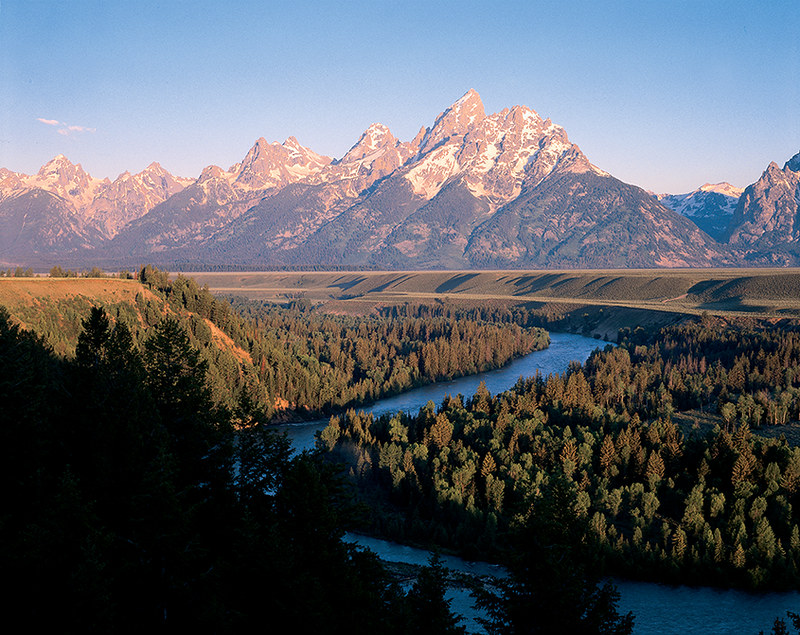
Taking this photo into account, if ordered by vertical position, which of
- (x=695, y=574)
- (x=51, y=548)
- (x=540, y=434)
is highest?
(x=51, y=548)

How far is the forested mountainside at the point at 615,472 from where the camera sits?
66562 mm

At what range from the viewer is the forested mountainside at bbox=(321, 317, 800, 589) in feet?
218

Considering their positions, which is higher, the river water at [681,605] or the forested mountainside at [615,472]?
the forested mountainside at [615,472]

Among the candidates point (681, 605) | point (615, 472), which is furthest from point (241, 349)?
point (681, 605)

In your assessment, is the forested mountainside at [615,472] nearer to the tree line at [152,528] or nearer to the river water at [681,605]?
the river water at [681,605]

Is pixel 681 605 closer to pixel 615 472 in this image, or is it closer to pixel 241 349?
pixel 615 472

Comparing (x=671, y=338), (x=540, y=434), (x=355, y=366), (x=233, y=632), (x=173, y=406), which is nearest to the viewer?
(x=233, y=632)

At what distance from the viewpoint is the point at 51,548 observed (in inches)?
990

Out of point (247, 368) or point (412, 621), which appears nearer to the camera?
point (412, 621)

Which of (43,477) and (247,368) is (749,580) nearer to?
(43,477)

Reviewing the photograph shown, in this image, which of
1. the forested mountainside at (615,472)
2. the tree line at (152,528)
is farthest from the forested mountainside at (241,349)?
the tree line at (152,528)

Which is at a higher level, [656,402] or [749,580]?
[656,402]

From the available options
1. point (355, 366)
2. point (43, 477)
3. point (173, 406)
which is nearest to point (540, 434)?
point (173, 406)

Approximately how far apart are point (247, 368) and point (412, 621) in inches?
4831
